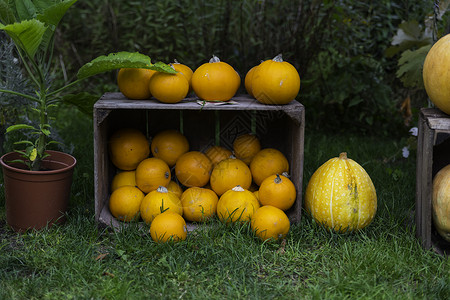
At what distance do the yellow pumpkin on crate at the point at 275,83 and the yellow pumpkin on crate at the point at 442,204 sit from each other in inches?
31.5

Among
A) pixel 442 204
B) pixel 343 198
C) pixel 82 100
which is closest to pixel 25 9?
pixel 82 100

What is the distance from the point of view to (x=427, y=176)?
2299mm

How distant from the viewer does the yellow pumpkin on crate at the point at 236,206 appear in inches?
99.8

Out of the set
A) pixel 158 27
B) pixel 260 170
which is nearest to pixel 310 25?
pixel 158 27

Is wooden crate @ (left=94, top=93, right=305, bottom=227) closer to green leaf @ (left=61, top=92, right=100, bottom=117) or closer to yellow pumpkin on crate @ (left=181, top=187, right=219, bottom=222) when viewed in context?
green leaf @ (left=61, top=92, right=100, bottom=117)

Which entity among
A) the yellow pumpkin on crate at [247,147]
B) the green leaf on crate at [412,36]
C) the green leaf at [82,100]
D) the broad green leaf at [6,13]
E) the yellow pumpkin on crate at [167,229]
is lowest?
the yellow pumpkin on crate at [167,229]

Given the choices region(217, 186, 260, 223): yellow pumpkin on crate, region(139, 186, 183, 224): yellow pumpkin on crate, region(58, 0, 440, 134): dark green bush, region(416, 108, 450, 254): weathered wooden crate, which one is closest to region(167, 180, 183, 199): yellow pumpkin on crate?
region(139, 186, 183, 224): yellow pumpkin on crate

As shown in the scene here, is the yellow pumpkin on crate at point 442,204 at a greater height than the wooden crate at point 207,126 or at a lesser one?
lesser

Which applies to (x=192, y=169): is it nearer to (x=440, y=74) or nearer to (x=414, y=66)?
(x=440, y=74)

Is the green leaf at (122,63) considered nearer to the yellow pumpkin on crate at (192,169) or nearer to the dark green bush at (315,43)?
the yellow pumpkin on crate at (192,169)

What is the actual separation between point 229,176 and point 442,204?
3.43ft

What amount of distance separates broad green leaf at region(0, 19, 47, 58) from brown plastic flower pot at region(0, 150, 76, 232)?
580 millimetres

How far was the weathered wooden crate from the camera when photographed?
2.29m

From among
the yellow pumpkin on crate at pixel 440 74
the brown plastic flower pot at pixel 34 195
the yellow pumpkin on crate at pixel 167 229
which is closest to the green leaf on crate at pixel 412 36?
the yellow pumpkin on crate at pixel 440 74
